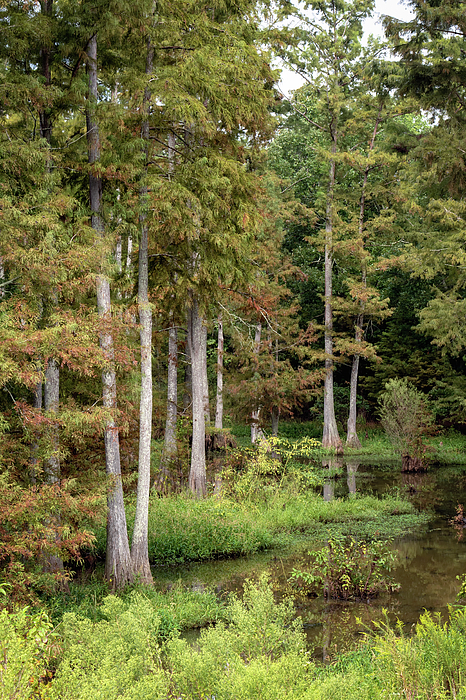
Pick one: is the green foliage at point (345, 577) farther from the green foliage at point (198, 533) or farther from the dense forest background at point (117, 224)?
the dense forest background at point (117, 224)

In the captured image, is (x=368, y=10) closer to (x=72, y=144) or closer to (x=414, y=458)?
(x=414, y=458)

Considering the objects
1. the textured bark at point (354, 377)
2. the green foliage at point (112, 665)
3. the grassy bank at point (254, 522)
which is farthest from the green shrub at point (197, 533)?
the textured bark at point (354, 377)

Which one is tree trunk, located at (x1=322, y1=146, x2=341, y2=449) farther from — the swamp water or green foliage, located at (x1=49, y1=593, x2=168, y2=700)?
green foliage, located at (x1=49, y1=593, x2=168, y2=700)

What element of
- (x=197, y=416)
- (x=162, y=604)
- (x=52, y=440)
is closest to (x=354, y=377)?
(x=197, y=416)

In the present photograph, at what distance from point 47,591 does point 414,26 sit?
16.4 meters

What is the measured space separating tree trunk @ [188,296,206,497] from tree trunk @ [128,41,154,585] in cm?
441

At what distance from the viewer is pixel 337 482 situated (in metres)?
19.9

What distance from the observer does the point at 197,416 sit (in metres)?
15.2

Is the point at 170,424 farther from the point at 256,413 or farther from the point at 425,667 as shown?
the point at 425,667

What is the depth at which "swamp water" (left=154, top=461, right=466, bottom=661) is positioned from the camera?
27.3 ft

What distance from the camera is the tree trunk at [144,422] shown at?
33.2 ft

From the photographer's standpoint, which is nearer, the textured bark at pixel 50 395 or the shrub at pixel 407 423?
the textured bark at pixel 50 395

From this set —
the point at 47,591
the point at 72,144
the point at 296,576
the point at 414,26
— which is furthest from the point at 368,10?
the point at 47,591

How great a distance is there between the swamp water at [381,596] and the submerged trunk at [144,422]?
2.35 feet
